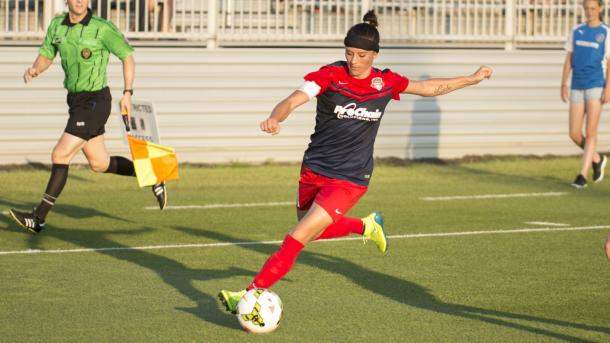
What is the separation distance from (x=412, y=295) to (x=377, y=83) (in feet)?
5.10

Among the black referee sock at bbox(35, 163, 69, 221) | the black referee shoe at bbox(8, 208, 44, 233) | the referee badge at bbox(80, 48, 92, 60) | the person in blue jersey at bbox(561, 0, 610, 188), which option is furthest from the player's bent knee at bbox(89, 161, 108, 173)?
the person in blue jersey at bbox(561, 0, 610, 188)

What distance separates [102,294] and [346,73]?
227 centimetres

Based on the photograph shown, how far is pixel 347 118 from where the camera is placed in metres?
8.12

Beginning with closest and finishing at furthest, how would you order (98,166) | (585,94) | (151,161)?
1. (151,161)
2. (98,166)
3. (585,94)

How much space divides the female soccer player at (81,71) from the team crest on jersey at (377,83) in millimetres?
4085

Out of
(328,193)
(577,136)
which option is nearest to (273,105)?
(577,136)

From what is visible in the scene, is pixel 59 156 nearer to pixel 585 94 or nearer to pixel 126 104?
pixel 126 104

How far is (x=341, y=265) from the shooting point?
9.98 metres

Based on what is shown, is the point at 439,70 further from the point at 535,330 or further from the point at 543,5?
the point at 535,330

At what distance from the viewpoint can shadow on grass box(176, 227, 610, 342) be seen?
7.66 meters

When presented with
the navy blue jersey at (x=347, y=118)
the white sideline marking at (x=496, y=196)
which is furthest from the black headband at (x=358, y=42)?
the white sideline marking at (x=496, y=196)

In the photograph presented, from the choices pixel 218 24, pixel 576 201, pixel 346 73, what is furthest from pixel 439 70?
pixel 346 73

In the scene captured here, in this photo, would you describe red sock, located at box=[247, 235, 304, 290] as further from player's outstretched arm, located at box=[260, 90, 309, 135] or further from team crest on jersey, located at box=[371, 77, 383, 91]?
team crest on jersey, located at box=[371, 77, 383, 91]

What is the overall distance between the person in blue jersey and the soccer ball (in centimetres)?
892
